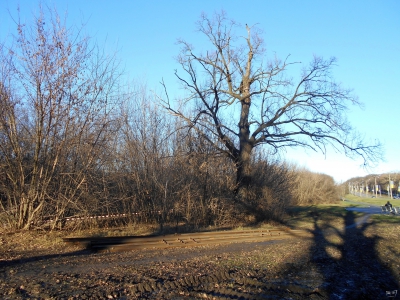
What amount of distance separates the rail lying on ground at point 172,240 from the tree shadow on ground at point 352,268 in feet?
6.58

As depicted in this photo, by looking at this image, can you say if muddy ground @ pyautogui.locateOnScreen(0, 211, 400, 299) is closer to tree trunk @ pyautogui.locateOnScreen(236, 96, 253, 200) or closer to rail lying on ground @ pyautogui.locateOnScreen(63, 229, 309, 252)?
rail lying on ground @ pyautogui.locateOnScreen(63, 229, 309, 252)

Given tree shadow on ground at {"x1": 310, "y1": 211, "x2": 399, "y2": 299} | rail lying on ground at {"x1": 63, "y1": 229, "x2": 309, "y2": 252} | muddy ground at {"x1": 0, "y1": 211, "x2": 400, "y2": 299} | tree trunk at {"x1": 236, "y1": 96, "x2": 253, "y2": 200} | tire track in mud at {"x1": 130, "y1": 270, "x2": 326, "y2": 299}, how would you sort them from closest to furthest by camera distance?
tire track in mud at {"x1": 130, "y1": 270, "x2": 326, "y2": 299}, muddy ground at {"x1": 0, "y1": 211, "x2": 400, "y2": 299}, tree shadow on ground at {"x1": 310, "y1": 211, "x2": 399, "y2": 299}, rail lying on ground at {"x1": 63, "y1": 229, "x2": 309, "y2": 252}, tree trunk at {"x1": 236, "y1": 96, "x2": 253, "y2": 200}

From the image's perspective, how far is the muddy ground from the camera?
22.8 ft

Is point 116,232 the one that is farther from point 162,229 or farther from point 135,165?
point 135,165

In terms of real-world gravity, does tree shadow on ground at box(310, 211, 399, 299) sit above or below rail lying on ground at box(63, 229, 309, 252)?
below

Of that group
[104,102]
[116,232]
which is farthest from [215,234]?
[104,102]

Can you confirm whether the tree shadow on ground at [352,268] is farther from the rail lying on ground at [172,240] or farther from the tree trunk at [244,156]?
the tree trunk at [244,156]

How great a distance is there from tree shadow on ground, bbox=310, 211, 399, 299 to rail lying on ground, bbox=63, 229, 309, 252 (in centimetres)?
200

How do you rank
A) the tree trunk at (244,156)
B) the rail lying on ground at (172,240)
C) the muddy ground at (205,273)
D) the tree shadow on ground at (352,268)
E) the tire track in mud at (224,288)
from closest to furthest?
the tire track in mud at (224,288) < the muddy ground at (205,273) < the tree shadow on ground at (352,268) < the rail lying on ground at (172,240) < the tree trunk at (244,156)

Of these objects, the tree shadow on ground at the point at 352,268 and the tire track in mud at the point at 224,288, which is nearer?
the tire track in mud at the point at 224,288

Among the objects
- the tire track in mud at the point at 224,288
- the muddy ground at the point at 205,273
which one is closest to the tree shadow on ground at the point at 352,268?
the muddy ground at the point at 205,273

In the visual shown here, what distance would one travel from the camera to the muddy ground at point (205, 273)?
274 inches

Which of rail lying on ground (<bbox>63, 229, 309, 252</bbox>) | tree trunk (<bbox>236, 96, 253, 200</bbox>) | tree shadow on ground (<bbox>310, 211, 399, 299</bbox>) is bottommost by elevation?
tree shadow on ground (<bbox>310, 211, 399, 299</bbox>)

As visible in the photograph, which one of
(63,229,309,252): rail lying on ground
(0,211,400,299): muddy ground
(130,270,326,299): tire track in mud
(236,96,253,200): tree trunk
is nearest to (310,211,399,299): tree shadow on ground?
(0,211,400,299): muddy ground
